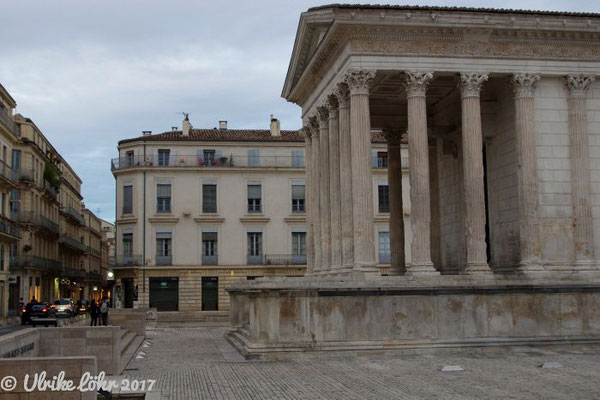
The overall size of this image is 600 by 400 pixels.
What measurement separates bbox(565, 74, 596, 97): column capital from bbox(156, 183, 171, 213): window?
3727 centimetres

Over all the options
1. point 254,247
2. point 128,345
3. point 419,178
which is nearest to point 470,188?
point 419,178

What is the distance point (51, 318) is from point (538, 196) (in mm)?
30068

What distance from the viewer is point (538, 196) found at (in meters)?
26.5

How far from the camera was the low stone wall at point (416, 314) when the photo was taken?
22.6 metres

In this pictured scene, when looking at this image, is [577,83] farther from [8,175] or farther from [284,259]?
[8,175]

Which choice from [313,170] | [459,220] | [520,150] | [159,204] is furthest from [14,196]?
[520,150]

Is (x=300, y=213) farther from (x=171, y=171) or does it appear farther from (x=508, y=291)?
(x=508, y=291)

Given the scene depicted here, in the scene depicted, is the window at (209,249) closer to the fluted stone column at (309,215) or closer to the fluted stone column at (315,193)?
the fluted stone column at (309,215)

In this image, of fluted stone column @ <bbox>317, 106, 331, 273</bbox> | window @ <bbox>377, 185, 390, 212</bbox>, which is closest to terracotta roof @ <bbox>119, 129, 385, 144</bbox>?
window @ <bbox>377, 185, 390, 212</bbox>

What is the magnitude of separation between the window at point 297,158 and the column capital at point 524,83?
3437 cm

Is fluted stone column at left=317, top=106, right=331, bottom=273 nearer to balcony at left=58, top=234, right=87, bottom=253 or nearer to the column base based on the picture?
the column base

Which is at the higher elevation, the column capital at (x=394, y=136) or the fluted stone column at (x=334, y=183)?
the column capital at (x=394, y=136)

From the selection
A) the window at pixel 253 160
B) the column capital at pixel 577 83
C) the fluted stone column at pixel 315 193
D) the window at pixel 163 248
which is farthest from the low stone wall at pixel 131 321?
the window at pixel 253 160

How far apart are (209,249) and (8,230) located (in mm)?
14289
